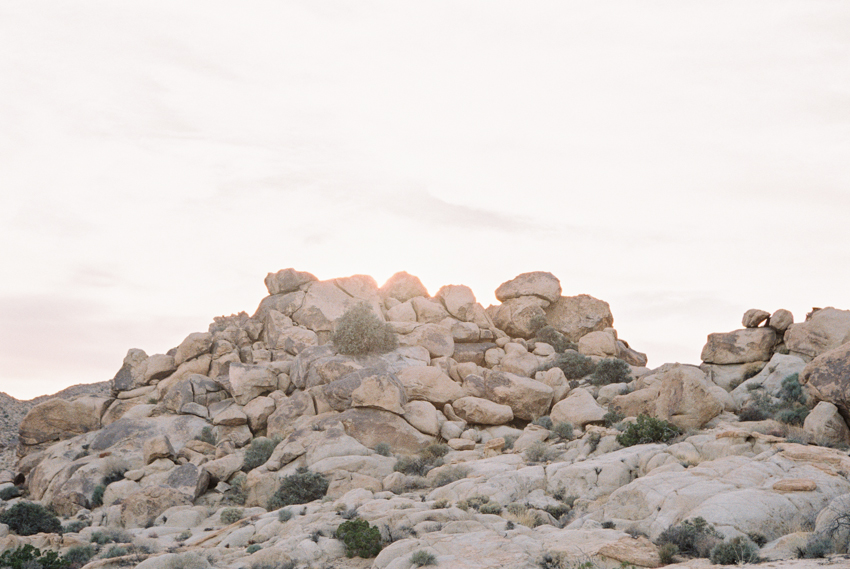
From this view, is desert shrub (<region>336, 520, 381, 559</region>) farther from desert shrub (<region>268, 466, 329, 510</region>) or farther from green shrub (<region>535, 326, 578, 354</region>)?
green shrub (<region>535, 326, 578, 354</region>)

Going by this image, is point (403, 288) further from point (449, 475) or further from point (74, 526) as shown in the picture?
point (74, 526)

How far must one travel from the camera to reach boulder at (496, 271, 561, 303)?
4862 cm

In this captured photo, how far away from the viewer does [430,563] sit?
51.2ft

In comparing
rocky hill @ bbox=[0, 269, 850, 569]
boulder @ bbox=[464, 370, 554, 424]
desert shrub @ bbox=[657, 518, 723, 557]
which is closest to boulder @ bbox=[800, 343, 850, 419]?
rocky hill @ bbox=[0, 269, 850, 569]

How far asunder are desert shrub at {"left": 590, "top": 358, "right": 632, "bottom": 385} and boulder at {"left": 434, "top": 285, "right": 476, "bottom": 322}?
10677 millimetres

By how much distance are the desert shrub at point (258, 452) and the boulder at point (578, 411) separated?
561 inches

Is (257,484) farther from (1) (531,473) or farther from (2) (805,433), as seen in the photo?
(2) (805,433)

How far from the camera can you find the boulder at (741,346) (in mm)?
37938

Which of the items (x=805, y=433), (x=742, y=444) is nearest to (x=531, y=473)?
(x=742, y=444)

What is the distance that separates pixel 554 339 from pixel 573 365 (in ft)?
17.7

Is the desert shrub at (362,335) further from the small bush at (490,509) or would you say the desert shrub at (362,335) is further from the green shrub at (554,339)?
the small bush at (490,509)

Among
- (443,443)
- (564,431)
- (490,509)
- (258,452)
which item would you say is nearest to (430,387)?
(443,443)

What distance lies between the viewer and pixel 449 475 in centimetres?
2542

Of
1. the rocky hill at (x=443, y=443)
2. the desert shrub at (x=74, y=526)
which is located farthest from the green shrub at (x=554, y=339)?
the desert shrub at (x=74, y=526)
